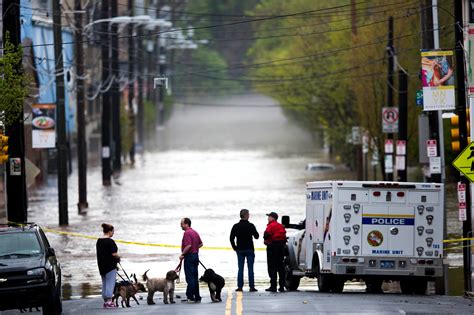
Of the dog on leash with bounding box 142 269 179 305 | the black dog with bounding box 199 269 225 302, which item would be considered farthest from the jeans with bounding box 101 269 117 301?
the black dog with bounding box 199 269 225 302

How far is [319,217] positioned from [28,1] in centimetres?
3409

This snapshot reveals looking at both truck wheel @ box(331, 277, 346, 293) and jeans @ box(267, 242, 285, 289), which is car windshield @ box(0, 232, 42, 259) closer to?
jeans @ box(267, 242, 285, 289)

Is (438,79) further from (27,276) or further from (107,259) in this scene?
(27,276)

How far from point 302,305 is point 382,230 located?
143 inches

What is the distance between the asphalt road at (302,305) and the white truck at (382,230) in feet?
1.76

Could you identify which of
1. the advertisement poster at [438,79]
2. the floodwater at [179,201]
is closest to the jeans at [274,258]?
the floodwater at [179,201]

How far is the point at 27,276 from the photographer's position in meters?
19.9

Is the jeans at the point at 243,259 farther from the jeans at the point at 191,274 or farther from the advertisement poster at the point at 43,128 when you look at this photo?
the advertisement poster at the point at 43,128

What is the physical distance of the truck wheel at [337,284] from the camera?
2469cm

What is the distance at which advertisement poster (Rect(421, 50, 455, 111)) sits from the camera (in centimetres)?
3042

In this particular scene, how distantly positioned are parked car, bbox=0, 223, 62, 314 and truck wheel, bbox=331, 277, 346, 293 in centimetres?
621

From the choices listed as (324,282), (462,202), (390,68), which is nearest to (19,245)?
(324,282)

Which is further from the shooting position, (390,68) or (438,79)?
(390,68)

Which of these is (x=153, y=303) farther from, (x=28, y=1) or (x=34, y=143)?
(x=28, y=1)
